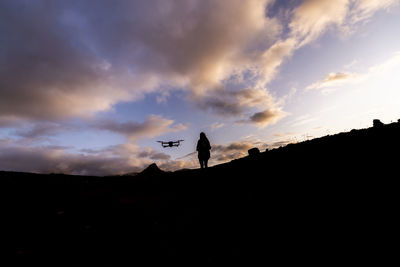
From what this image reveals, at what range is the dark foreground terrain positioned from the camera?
336 cm

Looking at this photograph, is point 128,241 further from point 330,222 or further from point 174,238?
point 330,222

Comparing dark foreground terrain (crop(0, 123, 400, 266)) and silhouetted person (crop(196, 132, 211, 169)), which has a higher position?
silhouetted person (crop(196, 132, 211, 169))

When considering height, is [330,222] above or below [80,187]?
below

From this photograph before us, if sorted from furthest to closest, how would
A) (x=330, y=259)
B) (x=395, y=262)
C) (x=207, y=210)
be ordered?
(x=207, y=210) → (x=330, y=259) → (x=395, y=262)

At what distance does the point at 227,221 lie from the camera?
475 centimetres

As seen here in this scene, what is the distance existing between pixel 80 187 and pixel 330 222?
8407 mm

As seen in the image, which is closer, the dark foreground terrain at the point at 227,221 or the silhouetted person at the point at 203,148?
the dark foreground terrain at the point at 227,221

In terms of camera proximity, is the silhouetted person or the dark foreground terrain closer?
the dark foreground terrain

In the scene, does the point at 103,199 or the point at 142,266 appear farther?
the point at 103,199

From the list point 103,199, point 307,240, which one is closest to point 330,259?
point 307,240

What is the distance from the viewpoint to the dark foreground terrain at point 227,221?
3355 millimetres

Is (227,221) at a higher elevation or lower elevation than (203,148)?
lower

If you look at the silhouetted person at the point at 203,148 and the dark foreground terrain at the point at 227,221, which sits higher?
the silhouetted person at the point at 203,148

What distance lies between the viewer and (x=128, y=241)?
4.02 metres
